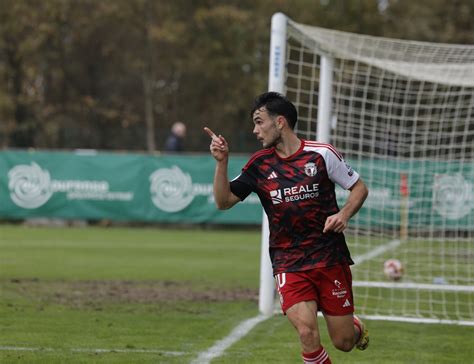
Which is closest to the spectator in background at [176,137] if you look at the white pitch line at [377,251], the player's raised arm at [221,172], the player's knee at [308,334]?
the white pitch line at [377,251]

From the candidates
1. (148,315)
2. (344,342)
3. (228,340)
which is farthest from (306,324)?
(148,315)

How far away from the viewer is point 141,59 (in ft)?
118

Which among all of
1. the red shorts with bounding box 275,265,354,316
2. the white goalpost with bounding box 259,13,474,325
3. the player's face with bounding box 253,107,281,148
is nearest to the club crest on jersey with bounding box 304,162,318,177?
the player's face with bounding box 253,107,281,148

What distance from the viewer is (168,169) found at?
2403 cm

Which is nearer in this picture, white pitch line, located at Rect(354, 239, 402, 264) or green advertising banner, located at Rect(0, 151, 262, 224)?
white pitch line, located at Rect(354, 239, 402, 264)

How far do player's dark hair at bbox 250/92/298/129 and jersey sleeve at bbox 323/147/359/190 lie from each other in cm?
34

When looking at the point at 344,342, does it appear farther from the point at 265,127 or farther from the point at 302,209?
the point at 265,127

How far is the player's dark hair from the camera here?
22.0 ft

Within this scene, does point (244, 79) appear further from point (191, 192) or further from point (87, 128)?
point (191, 192)

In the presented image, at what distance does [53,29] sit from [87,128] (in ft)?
11.8

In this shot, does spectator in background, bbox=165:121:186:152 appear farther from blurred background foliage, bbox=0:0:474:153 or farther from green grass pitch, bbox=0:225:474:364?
blurred background foliage, bbox=0:0:474:153

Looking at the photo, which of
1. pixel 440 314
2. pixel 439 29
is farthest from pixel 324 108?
pixel 439 29

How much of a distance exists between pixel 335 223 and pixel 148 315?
170 inches

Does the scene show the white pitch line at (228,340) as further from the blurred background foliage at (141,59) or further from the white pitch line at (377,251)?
the blurred background foliage at (141,59)
